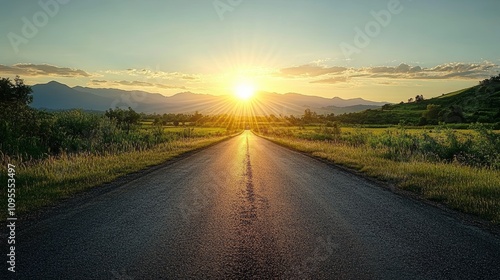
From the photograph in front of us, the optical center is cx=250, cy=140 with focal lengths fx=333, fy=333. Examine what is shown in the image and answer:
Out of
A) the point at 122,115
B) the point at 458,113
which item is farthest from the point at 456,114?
the point at 122,115

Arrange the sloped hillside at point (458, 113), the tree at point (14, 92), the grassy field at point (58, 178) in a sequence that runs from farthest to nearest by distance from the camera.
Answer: the sloped hillside at point (458, 113) < the tree at point (14, 92) < the grassy field at point (58, 178)

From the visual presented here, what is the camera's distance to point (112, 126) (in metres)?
30.8

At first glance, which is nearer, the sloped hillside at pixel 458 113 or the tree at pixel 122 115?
the tree at pixel 122 115

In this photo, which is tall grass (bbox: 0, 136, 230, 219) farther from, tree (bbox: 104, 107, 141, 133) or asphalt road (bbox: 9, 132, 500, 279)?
tree (bbox: 104, 107, 141, 133)

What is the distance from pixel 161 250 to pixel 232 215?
261cm

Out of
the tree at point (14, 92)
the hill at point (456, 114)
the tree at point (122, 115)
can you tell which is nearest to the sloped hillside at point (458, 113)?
the hill at point (456, 114)

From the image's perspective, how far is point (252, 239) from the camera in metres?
6.35

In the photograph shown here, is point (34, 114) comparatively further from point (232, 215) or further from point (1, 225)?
point (232, 215)

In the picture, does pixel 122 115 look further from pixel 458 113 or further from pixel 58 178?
pixel 458 113

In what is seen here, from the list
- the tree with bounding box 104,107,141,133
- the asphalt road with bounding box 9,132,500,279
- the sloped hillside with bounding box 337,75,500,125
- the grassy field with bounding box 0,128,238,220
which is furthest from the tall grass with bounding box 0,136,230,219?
the sloped hillside with bounding box 337,75,500,125

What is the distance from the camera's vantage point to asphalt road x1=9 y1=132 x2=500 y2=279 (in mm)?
5004

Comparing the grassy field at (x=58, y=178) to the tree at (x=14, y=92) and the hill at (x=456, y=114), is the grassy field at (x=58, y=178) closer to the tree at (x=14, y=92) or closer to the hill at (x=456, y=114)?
the tree at (x=14, y=92)

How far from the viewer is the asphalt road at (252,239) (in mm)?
5004

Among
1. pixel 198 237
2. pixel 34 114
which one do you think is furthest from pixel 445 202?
A: pixel 34 114
